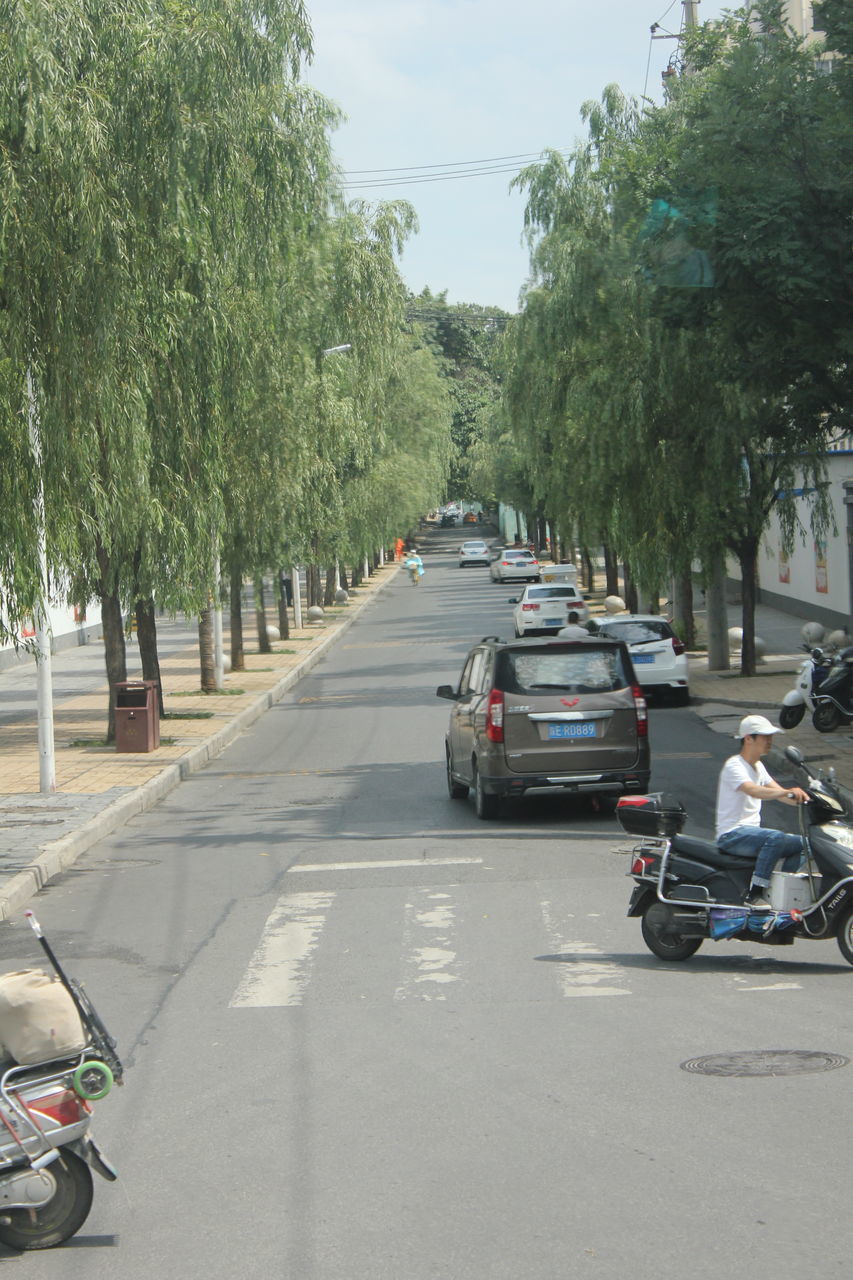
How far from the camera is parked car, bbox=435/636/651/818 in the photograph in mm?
14953

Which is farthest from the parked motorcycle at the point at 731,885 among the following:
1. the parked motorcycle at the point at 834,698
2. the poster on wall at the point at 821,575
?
the poster on wall at the point at 821,575

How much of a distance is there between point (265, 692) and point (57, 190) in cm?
1741

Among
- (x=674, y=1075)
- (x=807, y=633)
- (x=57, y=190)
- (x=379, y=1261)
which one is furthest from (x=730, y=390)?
(x=379, y=1261)

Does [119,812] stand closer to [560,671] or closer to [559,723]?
[559,723]

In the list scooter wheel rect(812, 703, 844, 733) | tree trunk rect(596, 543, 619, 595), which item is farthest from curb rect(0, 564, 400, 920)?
tree trunk rect(596, 543, 619, 595)

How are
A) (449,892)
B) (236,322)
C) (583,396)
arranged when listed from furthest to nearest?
(583,396)
(236,322)
(449,892)

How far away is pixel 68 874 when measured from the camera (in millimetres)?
13234

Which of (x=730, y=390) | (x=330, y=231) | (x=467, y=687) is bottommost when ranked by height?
(x=467, y=687)

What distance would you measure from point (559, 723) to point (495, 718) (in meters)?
0.63

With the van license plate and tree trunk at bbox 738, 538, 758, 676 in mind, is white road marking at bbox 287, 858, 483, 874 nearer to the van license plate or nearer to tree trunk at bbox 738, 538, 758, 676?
the van license plate

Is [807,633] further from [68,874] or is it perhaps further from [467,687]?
[68,874]

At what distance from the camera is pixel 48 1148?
17.0 ft

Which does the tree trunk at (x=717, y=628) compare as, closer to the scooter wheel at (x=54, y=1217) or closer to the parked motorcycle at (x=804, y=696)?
the parked motorcycle at (x=804, y=696)

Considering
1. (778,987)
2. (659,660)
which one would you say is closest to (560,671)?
(778,987)
